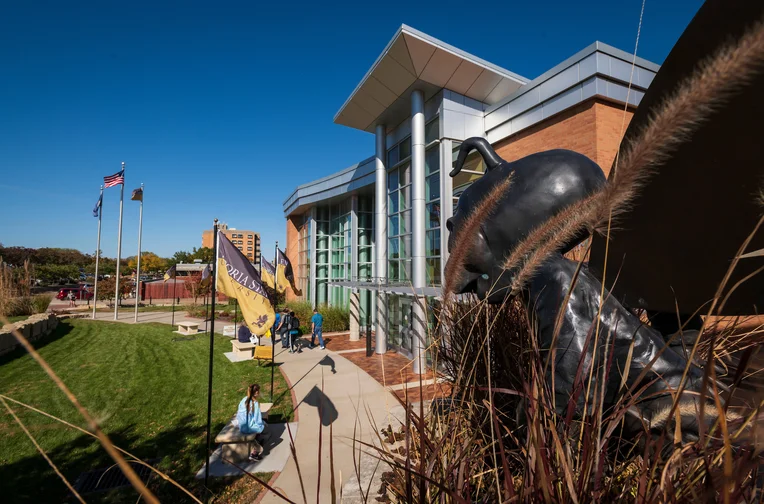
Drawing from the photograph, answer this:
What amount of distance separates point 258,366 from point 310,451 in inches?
226

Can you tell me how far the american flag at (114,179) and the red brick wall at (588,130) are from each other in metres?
21.3

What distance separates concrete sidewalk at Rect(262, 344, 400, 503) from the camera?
430 centimetres

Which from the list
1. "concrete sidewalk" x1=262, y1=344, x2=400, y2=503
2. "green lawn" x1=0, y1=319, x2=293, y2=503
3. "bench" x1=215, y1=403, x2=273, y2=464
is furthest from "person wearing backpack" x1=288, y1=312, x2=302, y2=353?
"bench" x1=215, y1=403, x2=273, y2=464

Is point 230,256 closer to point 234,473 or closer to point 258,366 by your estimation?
point 234,473

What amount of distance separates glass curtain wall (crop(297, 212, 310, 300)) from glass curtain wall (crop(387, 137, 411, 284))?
10.5 metres

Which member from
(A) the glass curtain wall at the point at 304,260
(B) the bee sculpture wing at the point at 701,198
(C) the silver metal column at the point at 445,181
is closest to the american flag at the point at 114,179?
(A) the glass curtain wall at the point at 304,260

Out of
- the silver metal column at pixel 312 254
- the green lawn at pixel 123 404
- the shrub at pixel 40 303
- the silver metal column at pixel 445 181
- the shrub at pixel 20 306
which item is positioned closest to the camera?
the green lawn at pixel 123 404

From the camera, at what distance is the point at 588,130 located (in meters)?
7.16

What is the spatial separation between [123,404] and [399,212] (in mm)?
8990

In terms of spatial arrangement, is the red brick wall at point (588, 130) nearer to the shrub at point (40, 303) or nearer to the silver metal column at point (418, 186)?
the silver metal column at point (418, 186)

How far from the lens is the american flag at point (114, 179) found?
19.2 m

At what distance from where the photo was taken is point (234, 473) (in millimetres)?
4918

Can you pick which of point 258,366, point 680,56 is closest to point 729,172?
point 680,56

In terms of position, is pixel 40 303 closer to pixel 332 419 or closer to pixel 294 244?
pixel 294 244
